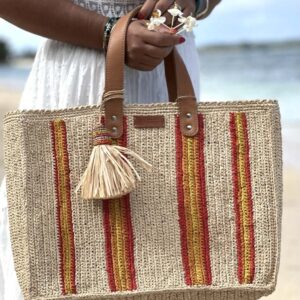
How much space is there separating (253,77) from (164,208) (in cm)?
1700

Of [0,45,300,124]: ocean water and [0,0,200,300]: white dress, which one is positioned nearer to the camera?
[0,0,200,300]: white dress

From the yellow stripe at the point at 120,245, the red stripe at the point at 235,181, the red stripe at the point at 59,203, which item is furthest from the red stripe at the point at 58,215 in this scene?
the red stripe at the point at 235,181

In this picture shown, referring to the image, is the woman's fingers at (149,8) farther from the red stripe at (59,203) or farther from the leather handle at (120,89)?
the red stripe at (59,203)

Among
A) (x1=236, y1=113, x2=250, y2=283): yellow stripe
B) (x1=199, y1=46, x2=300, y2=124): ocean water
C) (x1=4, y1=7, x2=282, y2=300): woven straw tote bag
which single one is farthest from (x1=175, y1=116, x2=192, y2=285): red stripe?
(x1=199, y1=46, x2=300, y2=124): ocean water

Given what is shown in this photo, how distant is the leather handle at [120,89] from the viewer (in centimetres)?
154

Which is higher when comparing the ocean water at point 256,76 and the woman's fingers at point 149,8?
the ocean water at point 256,76

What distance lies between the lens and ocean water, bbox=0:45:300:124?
45.8 ft

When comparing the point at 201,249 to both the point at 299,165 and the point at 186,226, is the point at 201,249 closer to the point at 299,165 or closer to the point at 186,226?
the point at 186,226

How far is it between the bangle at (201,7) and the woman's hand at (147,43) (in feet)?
0.76

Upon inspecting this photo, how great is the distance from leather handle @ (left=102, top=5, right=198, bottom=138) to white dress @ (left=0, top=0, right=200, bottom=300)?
4.8 inches

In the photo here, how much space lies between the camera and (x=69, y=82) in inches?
67.7

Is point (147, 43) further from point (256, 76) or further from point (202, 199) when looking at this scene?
point (256, 76)

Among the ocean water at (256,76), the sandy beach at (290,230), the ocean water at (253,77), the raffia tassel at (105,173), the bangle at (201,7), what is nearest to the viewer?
the raffia tassel at (105,173)

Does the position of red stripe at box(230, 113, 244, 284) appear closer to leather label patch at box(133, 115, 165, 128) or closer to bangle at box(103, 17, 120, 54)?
leather label patch at box(133, 115, 165, 128)
